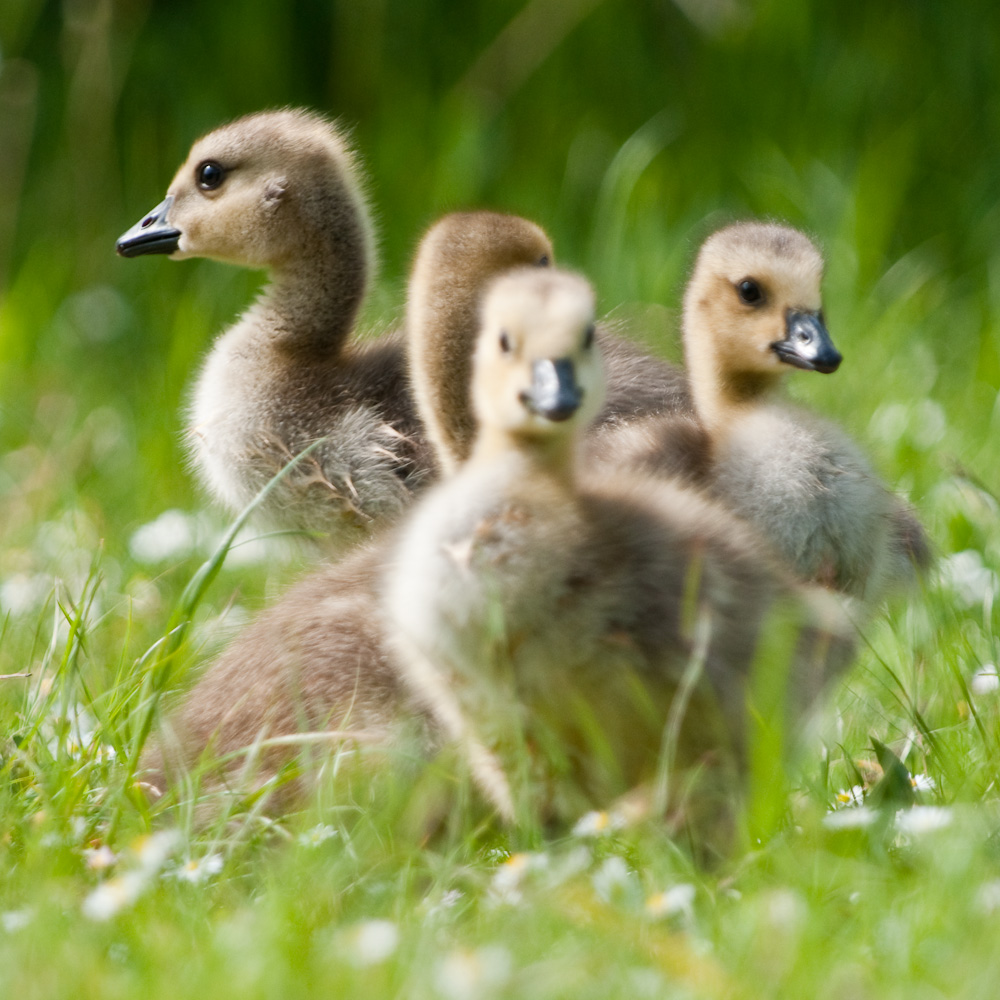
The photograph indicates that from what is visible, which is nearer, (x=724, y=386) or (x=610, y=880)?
(x=610, y=880)

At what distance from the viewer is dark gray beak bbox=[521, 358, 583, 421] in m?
2.03

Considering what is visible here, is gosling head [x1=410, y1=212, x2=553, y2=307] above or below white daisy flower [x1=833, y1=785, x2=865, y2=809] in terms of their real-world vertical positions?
above

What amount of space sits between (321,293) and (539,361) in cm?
127

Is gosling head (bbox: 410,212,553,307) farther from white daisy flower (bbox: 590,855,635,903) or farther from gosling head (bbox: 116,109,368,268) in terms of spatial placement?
white daisy flower (bbox: 590,855,635,903)

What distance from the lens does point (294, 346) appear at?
3.28 metres

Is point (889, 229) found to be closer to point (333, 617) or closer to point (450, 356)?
point (450, 356)

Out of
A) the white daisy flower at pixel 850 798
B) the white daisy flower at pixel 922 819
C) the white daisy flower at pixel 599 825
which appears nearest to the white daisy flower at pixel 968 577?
the white daisy flower at pixel 850 798

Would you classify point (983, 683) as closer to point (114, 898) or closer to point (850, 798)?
point (850, 798)

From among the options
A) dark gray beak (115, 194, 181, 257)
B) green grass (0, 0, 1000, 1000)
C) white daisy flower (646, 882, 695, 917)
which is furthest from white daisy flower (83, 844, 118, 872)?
dark gray beak (115, 194, 181, 257)

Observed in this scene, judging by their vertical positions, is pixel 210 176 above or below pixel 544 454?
above

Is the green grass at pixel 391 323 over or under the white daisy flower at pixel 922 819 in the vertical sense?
over

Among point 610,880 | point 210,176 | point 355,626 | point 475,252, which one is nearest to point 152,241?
point 210,176

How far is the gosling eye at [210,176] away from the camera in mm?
3383

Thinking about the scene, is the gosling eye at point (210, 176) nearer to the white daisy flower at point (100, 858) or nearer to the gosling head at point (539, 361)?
the gosling head at point (539, 361)
